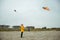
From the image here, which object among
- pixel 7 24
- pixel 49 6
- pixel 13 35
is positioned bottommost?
pixel 13 35

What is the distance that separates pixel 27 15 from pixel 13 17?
18.0 inches

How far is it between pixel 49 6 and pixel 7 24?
58.8 inches

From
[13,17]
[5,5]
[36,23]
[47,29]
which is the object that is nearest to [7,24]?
[13,17]

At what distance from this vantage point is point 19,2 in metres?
4.68

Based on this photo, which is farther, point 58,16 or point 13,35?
point 58,16

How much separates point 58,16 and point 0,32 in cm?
197

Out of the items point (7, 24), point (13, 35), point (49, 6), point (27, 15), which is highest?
point (49, 6)

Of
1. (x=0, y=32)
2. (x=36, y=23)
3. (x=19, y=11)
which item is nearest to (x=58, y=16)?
(x=36, y=23)

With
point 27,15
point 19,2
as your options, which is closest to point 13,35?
point 27,15

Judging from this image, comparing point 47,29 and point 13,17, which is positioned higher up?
point 13,17

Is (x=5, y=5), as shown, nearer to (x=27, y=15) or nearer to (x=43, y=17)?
(x=27, y=15)

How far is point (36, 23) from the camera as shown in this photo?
4762 mm

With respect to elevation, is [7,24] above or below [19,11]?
below

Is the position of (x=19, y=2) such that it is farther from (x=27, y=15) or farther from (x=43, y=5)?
(x=43, y=5)
